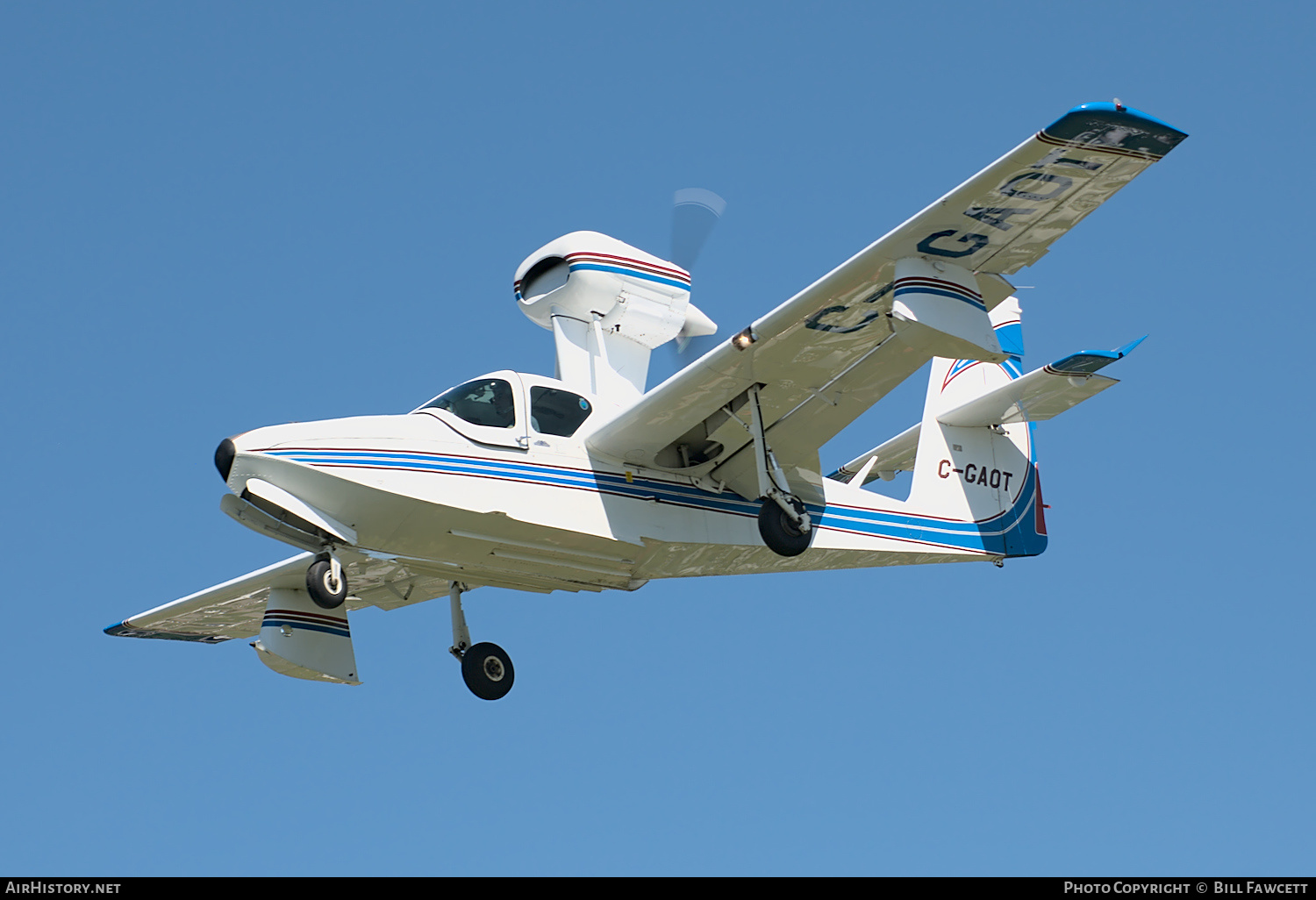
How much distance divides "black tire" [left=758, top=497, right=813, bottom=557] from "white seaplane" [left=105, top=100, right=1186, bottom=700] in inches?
1.2

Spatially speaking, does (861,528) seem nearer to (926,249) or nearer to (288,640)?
(926,249)

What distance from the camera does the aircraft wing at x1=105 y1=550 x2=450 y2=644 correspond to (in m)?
18.4

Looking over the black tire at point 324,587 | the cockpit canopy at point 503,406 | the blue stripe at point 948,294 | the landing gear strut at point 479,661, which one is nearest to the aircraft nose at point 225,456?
the black tire at point 324,587

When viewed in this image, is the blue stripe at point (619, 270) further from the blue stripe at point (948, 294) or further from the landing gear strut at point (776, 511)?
the blue stripe at point (948, 294)

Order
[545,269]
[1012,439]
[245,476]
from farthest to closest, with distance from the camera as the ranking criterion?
[1012,439], [545,269], [245,476]

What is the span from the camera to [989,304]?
48.6 feet

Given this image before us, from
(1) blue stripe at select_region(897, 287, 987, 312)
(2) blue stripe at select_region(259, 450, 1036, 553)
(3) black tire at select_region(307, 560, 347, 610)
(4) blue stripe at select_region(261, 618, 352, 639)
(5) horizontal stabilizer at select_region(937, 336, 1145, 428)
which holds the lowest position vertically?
(3) black tire at select_region(307, 560, 347, 610)

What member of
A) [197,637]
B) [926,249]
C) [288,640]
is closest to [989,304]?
[926,249]

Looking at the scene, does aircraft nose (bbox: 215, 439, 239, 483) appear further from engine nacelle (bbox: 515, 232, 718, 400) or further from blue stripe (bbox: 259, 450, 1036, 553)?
engine nacelle (bbox: 515, 232, 718, 400)

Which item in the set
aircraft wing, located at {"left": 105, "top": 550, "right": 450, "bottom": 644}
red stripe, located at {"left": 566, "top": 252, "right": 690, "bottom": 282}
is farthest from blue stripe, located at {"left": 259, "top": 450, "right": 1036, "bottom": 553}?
red stripe, located at {"left": 566, "top": 252, "right": 690, "bottom": 282}

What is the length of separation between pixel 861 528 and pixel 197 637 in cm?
995

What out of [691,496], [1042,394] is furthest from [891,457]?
[691,496]

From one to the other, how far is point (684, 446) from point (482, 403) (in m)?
2.40

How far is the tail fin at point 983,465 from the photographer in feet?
60.8
